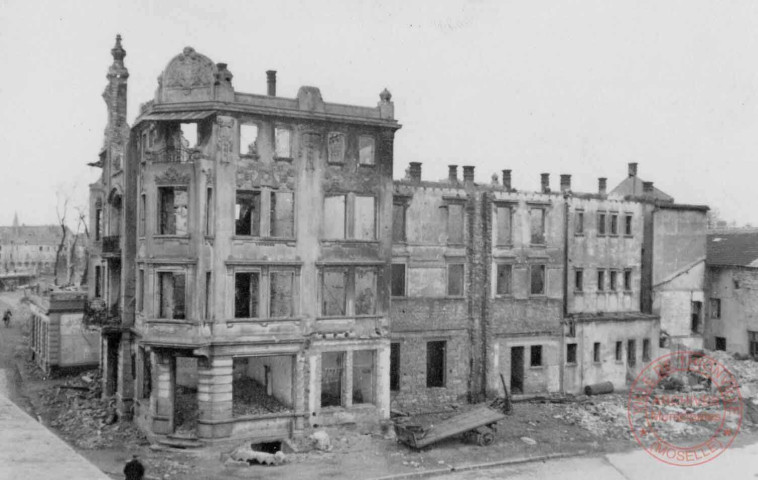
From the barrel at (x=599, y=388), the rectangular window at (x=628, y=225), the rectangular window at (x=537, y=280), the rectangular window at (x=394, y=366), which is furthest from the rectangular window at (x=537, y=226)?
the rectangular window at (x=394, y=366)

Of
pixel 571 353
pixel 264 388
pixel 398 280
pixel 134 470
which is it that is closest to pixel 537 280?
pixel 571 353

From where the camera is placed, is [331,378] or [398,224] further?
[398,224]

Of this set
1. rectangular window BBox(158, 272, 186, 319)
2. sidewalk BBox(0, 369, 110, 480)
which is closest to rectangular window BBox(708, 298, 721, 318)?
rectangular window BBox(158, 272, 186, 319)

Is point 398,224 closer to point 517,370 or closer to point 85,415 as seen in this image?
point 517,370

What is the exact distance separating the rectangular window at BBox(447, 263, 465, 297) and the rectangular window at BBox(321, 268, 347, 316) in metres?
6.48

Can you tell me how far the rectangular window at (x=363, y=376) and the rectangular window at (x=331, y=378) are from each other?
0.82m

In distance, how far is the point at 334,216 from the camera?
29.0 meters

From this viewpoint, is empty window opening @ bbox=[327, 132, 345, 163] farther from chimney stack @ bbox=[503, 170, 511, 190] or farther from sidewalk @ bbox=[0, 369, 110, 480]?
sidewalk @ bbox=[0, 369, 110, 480]

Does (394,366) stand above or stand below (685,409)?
above

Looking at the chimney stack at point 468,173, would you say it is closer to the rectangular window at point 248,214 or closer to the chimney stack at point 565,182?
the chimney stack at point 565,182

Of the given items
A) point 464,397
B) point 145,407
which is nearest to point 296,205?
point 145,407

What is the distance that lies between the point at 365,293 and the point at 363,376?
12.4ft

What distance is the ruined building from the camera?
26.1 metres

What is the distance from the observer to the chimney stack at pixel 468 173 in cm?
3441
